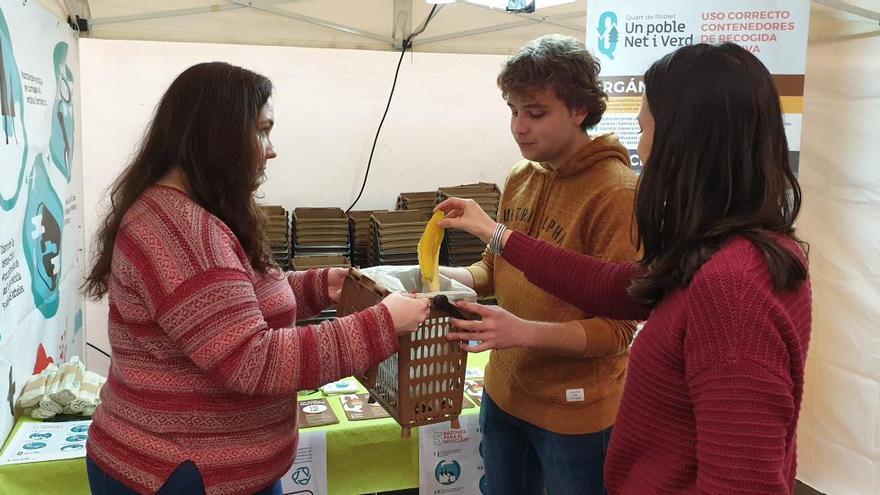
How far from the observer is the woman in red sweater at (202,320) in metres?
1.15

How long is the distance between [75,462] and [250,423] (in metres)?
0.92

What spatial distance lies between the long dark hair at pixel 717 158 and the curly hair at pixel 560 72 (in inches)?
21.1

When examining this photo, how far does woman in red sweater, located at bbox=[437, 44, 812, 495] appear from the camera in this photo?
2.86 feet

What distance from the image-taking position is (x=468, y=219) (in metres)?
1.59

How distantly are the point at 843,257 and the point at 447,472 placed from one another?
2.04 metres

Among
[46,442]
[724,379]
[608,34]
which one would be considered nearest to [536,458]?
[724,379]

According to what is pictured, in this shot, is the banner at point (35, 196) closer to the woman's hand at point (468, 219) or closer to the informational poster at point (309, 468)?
the informational poster at point (309, 468)

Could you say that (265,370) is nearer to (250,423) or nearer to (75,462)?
(250,423)

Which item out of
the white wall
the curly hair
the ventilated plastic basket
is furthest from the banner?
the curly hair

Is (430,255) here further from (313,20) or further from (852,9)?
(852,9)

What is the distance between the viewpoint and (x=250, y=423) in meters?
1.30

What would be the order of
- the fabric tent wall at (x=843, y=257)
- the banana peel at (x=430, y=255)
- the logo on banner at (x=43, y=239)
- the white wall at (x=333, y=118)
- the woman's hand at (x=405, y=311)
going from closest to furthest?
the woman's hand at (x=405, y=311)
the banana peel at (x=430, y=255)
the logo on banner at (x=43, y=239)
the fabric tent wall at (x=843, y=257)
the white wall at (x=333, y=118)

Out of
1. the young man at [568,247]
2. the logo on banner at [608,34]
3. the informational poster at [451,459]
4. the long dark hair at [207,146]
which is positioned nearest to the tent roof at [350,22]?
the logo on banner at [608,34]

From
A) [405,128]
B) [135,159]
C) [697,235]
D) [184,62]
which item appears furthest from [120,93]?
[697,235]
